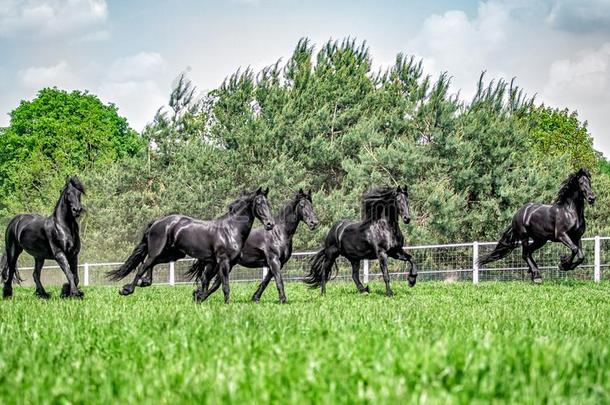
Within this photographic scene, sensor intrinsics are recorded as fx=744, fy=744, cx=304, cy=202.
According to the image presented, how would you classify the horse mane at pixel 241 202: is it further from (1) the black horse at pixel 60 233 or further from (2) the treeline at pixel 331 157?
(2) the treeline at pixel 331 157

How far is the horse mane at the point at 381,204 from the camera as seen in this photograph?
47.9ft

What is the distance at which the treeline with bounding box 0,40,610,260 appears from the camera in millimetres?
31688

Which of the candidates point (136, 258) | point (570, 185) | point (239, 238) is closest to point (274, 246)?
point (239, 238)

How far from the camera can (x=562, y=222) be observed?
1720 cm

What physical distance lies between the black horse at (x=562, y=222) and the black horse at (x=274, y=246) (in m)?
6.96

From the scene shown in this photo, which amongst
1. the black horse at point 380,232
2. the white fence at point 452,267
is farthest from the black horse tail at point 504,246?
the black horse at point 380,232

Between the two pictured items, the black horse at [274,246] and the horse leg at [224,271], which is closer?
the horse leg at [224,271]

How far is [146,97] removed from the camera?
43.2 metres

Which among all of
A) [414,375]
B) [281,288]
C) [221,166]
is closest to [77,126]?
[221,166]

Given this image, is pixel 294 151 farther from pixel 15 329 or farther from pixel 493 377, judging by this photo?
pixel 493 377

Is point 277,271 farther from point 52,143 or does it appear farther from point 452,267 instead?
point 52,143

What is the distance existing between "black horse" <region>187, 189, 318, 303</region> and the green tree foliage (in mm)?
31973

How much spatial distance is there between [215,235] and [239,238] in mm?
397

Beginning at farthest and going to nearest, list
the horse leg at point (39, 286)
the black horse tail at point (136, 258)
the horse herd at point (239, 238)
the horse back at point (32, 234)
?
1. the horse leg at point (39, 286)
2. the horse back at point (32, 234)
3. the black horse tail at point (136, 258)
4. the horse herd at point (239, 238)
